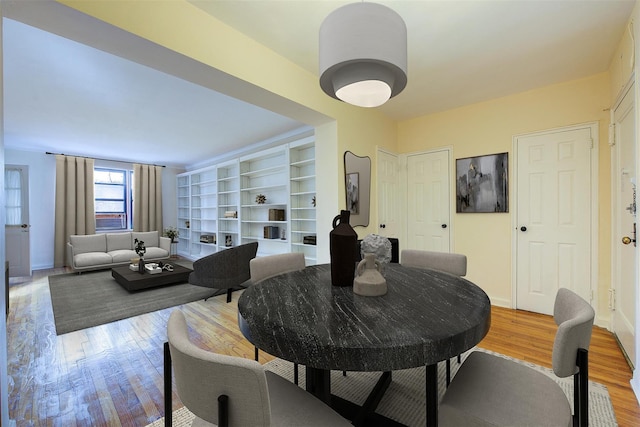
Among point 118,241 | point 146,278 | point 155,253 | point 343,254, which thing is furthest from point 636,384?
point 118,241

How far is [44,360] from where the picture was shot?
2.12 m

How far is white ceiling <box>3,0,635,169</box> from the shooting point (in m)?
1.84

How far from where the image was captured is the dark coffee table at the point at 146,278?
3.90 meters

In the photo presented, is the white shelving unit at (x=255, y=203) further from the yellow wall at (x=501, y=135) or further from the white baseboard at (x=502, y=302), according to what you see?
the white baseboard at (x=502, y=302)

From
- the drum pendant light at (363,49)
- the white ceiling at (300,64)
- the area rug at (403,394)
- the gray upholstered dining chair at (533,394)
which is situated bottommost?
the area rug at (403,394)

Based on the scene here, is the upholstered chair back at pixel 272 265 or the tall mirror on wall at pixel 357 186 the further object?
the tall mirror on wall at pixel 357 186

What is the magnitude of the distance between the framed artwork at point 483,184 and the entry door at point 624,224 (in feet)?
2.93

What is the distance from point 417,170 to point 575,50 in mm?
1920

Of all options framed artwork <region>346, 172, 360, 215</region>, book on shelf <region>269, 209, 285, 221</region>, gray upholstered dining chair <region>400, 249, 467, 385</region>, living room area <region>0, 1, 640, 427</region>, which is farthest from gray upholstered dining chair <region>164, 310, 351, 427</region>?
book on shelf <region>269, 209, 285, 221</region>

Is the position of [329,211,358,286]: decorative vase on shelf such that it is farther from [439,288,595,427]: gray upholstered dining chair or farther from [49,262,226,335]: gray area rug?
[49,262,226,335]: gray area rug

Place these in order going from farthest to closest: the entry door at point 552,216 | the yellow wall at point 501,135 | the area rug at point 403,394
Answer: the entry door at point 552,216 → the yellow wall at point 501,135 → the area rug at point 403,394

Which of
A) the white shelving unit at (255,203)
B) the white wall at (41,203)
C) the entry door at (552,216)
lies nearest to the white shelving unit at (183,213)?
the white shelving unit at (255,203)

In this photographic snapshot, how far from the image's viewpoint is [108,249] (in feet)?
19.1

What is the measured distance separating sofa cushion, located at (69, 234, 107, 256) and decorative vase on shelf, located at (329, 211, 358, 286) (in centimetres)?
628
